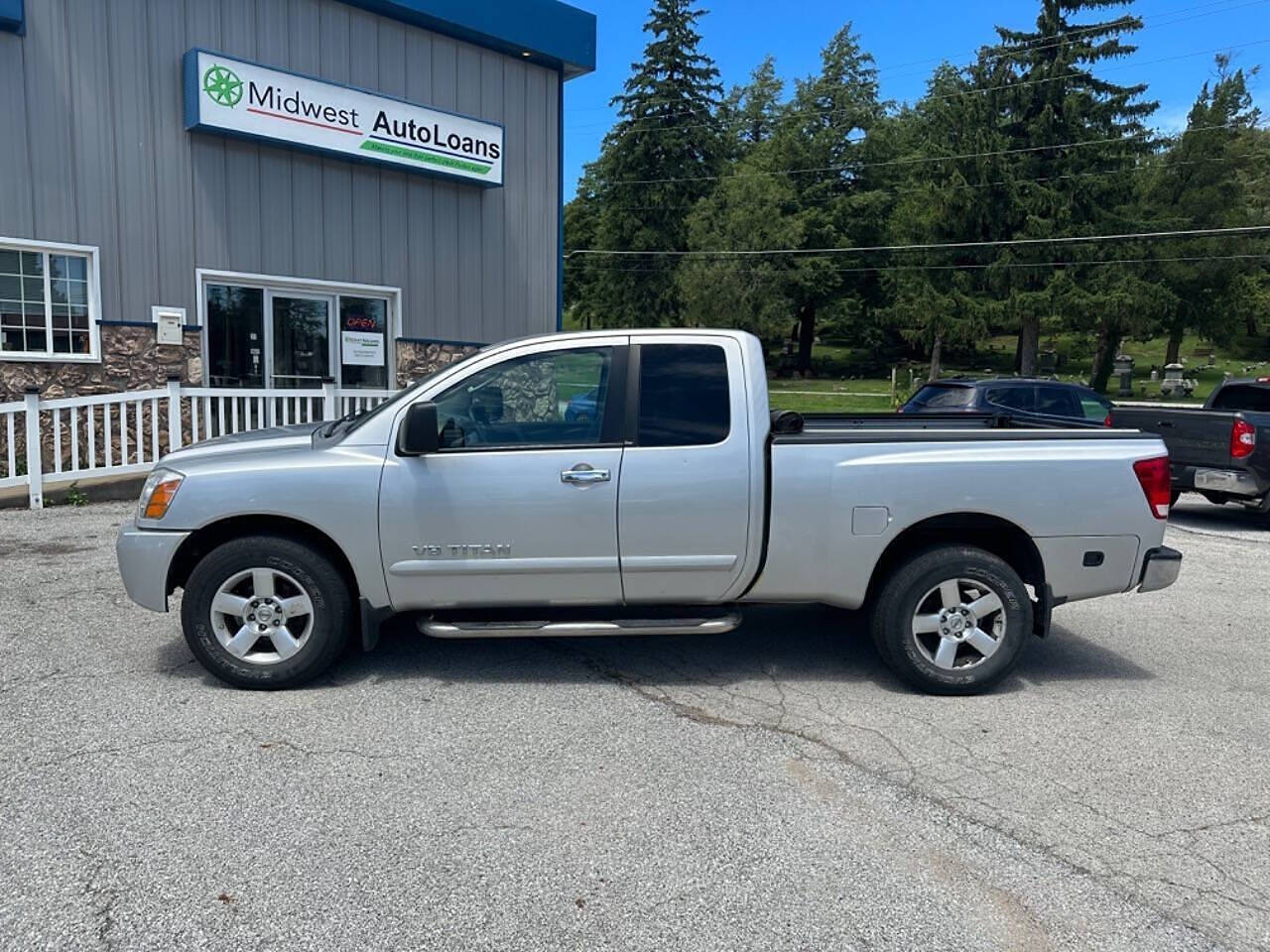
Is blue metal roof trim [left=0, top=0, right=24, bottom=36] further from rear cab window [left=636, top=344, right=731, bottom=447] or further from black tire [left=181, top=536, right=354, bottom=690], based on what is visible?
rear cab window [left=636, top=344, right=731, bottom=447]

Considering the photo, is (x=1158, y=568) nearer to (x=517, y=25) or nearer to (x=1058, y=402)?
(x=1058, y=402)

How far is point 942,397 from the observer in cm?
1172

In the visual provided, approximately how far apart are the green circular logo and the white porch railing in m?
3.81

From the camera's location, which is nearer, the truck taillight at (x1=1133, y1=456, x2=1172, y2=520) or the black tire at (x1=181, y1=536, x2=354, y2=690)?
the black tire at (x1=181, y1=536, x2=354, y2=690)

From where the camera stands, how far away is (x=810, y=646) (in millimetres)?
5898

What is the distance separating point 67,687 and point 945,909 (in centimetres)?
433

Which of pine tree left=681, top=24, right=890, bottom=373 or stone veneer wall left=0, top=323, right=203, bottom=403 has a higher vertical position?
pine tree left=681, top=24, right=890, bottom=373

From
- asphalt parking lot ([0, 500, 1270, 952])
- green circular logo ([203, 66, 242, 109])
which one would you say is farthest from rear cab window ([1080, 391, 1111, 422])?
green circular logo ([203, 66, 242, 109])

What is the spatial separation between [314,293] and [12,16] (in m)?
4.62

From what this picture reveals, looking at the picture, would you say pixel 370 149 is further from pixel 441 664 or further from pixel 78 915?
pixel 78 915

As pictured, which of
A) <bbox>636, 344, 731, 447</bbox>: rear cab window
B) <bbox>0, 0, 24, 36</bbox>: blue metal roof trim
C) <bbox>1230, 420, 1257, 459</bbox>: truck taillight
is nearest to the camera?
<bbox>636, 344, 731, 447</bbox>: rear cab window

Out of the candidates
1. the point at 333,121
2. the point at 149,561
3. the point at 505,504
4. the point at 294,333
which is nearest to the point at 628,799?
the point at 505,504

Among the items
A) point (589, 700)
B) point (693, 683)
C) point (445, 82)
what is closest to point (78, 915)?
point (589, 700)

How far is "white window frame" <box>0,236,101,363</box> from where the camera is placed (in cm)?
1130
